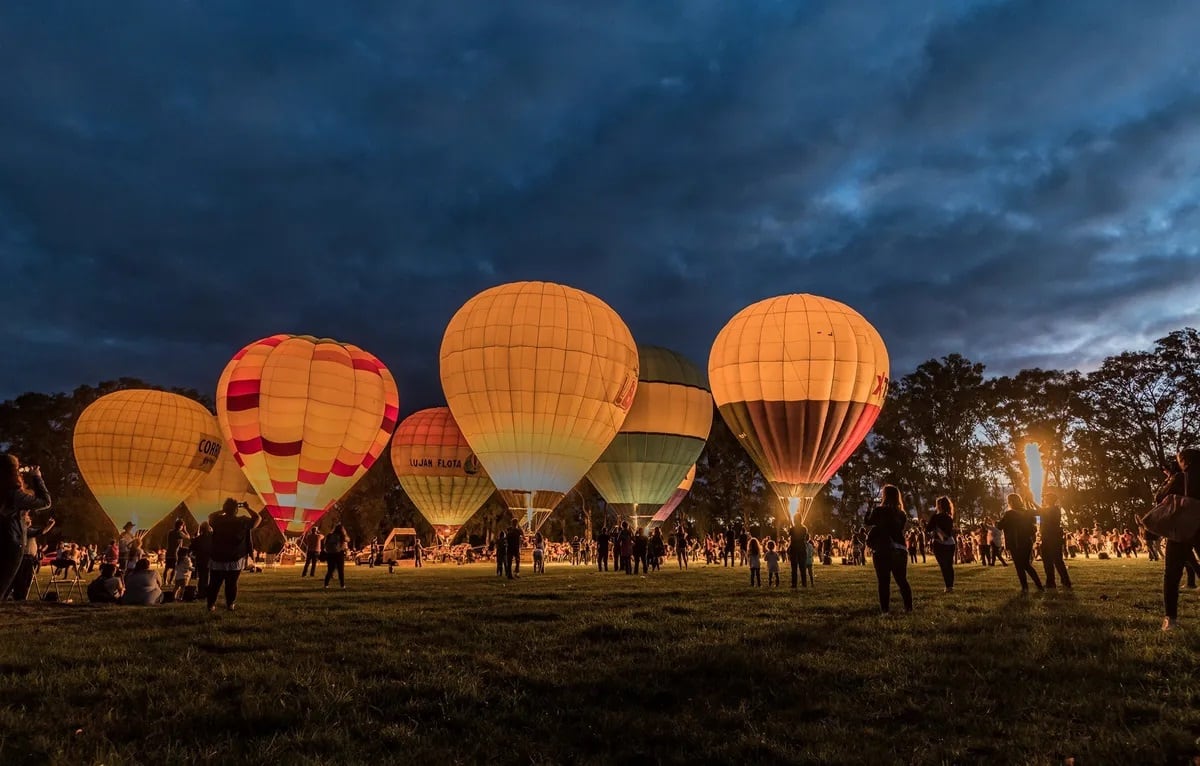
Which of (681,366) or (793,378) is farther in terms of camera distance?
(681,366)

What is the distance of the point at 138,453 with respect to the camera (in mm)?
37000

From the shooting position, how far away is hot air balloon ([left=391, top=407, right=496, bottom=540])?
4462 cm

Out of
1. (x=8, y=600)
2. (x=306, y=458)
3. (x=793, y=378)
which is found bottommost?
(x=8, y=600)

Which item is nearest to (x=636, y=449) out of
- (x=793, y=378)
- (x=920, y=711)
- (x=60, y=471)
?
(x=793, y=378)

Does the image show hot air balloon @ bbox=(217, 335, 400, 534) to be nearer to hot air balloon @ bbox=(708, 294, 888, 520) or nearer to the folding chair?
the folding chair

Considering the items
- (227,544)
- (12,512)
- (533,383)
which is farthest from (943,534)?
(533,383)

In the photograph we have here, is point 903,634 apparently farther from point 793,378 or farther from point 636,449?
point 636,449

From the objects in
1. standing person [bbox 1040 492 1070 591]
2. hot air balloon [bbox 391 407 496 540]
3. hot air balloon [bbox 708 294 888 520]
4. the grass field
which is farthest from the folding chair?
hot air balloon [bbox 708 294 888 520]

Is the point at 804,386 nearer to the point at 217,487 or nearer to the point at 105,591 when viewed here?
the point at 105,591

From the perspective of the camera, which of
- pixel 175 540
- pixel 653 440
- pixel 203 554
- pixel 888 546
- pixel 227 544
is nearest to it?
pixel 888 546

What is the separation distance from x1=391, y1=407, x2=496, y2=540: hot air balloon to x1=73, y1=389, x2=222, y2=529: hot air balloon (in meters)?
11.4

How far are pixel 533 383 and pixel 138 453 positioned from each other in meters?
22.3

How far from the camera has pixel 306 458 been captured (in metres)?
31.9

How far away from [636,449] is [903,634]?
107 feet
